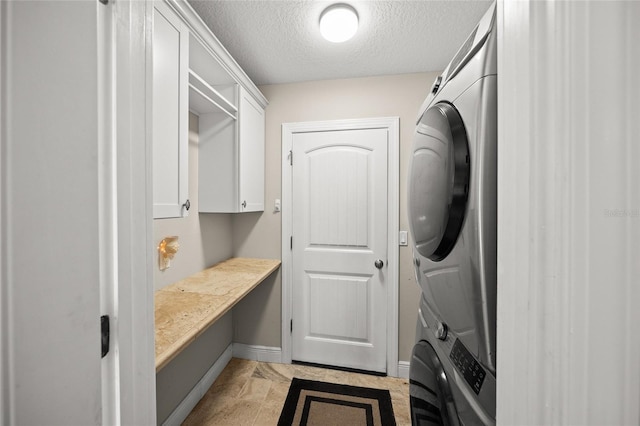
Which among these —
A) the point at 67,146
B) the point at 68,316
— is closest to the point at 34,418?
the point at 68,316

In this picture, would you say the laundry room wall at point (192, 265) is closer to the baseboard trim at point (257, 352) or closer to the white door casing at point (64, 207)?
the baseboard trim at point (257, 352)

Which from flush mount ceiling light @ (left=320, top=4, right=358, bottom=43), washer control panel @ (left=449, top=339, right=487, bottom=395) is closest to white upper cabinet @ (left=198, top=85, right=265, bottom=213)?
flush mount ceiling light @ (left=320, top=4, right=358, bottom=43)

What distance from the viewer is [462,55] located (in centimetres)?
73

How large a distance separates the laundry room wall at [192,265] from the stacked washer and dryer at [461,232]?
1.36 meters

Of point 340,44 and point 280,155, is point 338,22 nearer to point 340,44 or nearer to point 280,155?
point 340,44

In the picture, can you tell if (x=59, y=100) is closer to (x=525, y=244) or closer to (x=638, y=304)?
(x=525, y=244)

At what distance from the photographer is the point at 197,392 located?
5.88 feet

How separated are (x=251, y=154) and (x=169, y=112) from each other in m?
0.89

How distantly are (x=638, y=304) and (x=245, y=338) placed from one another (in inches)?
98.1

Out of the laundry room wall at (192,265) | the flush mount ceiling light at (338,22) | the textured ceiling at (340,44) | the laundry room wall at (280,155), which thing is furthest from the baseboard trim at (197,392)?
the flush mount ceiling light at (338,22)

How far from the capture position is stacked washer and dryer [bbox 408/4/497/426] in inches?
22.0

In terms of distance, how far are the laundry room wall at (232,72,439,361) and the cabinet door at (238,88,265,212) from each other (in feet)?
0.34

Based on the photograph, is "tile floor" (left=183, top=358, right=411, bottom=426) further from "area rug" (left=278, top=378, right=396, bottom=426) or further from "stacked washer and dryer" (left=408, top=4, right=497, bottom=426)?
"stacked washer and dryer" (left=408, top=4, right=497, bottom=426)

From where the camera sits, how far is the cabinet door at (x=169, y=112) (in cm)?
106
